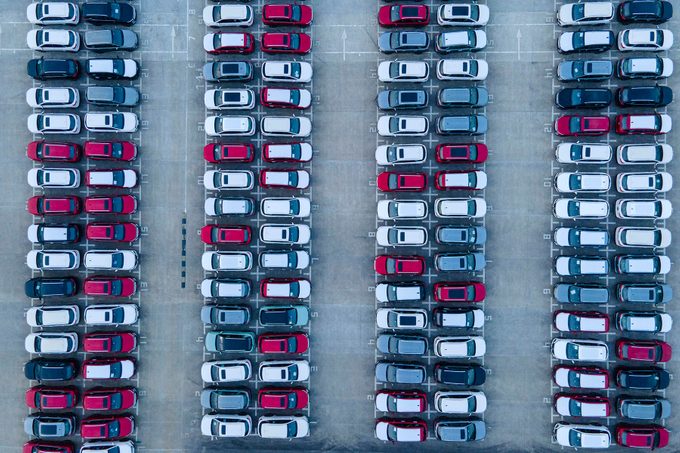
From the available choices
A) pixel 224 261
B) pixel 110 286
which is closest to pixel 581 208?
pixel 224 261

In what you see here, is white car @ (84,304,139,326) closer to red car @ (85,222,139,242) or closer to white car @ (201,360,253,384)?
red car @ (85,222,139,242)

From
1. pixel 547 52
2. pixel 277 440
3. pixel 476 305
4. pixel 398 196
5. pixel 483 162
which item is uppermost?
pixel 547 52

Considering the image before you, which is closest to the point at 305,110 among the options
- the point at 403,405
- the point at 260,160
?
the point at 260,160

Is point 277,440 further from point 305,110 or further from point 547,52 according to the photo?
point 547,52

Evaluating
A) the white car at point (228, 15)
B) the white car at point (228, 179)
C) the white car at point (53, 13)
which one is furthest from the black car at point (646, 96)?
the white car at point (53, 13)

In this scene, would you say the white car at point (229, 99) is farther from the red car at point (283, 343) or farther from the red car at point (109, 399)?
the red car at point (109, 399)

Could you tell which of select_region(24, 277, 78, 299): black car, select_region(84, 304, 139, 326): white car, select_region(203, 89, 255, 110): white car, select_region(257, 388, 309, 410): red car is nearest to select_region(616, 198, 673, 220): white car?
select_region(257, 388, 309, 410): red car

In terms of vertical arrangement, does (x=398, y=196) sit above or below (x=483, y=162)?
below

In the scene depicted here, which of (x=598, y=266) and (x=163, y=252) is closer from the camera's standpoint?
(x=598, y=266)
